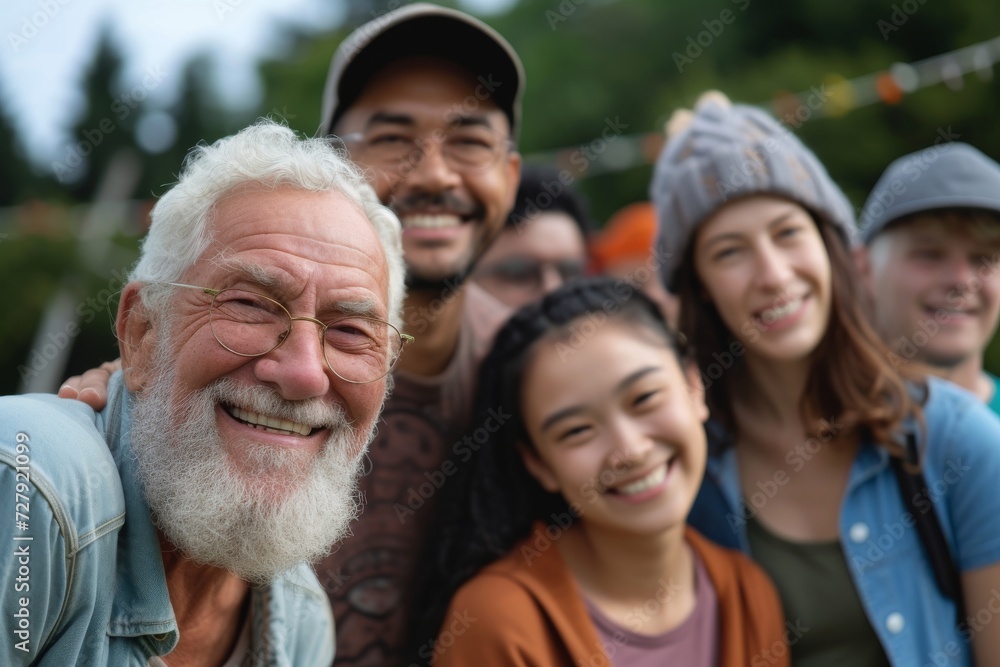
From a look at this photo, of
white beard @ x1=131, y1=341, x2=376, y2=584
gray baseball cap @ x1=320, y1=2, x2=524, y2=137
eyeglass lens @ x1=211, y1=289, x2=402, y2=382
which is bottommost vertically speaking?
Result: white beard @ x1=131, y1=341, x2=376, y2=584

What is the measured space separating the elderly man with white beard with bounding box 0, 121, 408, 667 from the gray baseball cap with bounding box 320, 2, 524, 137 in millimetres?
1156

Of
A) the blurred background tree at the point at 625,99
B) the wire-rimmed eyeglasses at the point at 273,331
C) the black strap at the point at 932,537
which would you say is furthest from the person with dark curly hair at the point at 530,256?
the wire-rimmed eyeglasses at the point at 273,331

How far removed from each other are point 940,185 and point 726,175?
964 millimetres

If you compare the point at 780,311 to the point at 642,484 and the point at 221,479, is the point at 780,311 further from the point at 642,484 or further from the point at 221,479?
the point at 221,479

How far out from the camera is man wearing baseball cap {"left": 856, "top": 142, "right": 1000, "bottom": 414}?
3.77 meters

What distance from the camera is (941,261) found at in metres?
3.87

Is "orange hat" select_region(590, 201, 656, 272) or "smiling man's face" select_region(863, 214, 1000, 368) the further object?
"orange hat" select_region(590, 201, 656, 272)

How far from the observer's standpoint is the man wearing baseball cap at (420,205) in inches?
130

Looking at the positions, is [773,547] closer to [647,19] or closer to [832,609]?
[832,609]

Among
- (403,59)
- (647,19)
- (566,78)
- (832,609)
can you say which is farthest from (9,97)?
(832,609)

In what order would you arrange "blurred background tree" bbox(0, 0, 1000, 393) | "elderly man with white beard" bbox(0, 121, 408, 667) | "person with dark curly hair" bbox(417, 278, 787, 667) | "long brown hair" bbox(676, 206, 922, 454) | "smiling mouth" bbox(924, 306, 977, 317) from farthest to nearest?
"blurred background tree" bbox(0, 0, 1000, 393) → "smiling mouth" bbox(924, 306, 977, 317) → "long brown hair" bbox(676, 206, 922, 454) → "person with dark curly hair" bbox(417, 278, 787, 667) → "elderly man with white beard" bbox(0, 121, 408, 667)

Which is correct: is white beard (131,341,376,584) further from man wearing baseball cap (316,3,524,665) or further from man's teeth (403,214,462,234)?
man's teeth (403,214,462,234)

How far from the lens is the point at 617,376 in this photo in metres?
2.94

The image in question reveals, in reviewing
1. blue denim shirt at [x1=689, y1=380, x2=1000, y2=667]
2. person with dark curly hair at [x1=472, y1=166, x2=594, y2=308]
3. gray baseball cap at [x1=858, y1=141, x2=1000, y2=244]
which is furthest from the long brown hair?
person with dark curly hair at [x1=472, y1=166, x2=594, y2=308]
